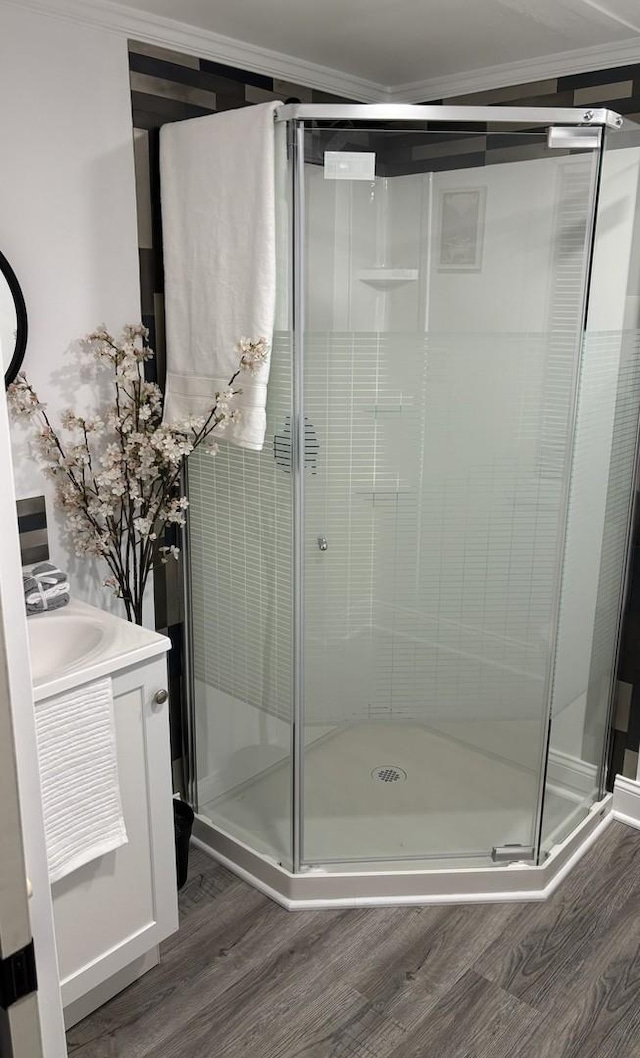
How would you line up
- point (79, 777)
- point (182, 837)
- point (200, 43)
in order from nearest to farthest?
point (79, 777) < point (200, 43) < point (182, 837)

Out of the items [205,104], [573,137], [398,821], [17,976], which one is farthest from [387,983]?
[205,104]

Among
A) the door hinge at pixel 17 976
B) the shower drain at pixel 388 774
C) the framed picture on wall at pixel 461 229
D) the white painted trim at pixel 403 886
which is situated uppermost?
the framed picture on wall at pixel 461 229

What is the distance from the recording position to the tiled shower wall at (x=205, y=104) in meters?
2.21


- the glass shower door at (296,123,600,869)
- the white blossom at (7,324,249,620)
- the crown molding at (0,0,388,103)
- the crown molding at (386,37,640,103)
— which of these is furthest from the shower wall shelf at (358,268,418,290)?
the crown molding at (386,37,640,103)

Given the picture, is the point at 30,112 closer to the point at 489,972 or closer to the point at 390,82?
the point at 390,82

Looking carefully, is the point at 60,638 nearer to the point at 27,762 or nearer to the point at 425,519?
the point at 425,519

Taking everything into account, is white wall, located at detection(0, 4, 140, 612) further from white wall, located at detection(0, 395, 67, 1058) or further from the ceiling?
white wall, located at detection(0, 395, 67, 1058)

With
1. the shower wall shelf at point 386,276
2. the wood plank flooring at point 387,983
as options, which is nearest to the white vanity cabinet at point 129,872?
the wood plank flooring at point 387,983

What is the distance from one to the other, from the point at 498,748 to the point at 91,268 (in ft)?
5.91

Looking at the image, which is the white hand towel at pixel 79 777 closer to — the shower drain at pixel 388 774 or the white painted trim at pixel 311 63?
the shower drain at pixel 388 774

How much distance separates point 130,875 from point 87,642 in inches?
22.5

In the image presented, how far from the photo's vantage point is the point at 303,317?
82.5 inches

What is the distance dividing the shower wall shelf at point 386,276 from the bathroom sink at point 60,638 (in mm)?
1095

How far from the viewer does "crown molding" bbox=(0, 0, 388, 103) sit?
2025mm
